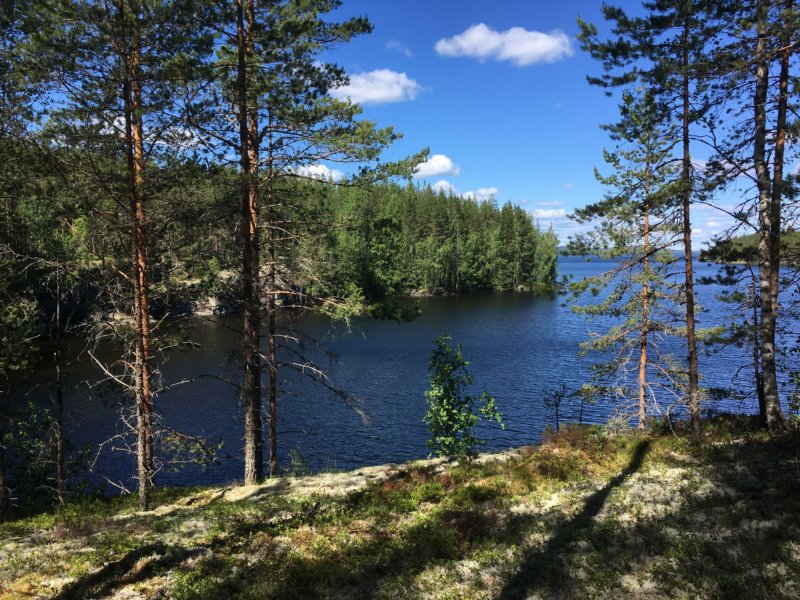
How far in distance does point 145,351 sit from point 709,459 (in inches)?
519

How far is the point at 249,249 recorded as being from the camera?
11992 mm

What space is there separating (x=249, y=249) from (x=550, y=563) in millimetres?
9079

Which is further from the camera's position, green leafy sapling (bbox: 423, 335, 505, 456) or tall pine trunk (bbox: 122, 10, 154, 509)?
green leafy sapling (bbox: 423, 335, 505, 456)

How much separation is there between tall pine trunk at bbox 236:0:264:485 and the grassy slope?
1859 millimetres

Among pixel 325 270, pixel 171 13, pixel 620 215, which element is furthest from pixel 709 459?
pixel 171 13

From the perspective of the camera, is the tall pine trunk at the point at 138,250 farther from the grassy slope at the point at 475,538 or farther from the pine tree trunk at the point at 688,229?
the pine tree trunk at the point at 688,229

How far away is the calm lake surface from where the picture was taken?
23953mm

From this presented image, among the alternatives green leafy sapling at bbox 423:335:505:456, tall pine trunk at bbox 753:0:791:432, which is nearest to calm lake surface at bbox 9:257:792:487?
green leafy sapling at bbox 423:335:505:456

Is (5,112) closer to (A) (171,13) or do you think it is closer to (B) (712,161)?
(A) (171,13)

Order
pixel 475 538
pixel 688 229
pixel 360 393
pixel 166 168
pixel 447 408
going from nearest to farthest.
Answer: pixel 475 538, pixel 166 168, pixel 688 229, pixel 447 408, pixel 360 393

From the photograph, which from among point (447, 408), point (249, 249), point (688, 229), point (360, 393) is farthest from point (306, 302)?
point (360, 393)

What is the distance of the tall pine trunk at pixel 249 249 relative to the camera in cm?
1122

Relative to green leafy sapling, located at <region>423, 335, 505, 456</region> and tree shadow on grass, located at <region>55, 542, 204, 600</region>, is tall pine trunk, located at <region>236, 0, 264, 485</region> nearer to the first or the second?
tree shadow on grass, located at <region>55, 542, 204, 600</region>

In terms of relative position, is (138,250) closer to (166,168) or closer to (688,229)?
(166,168)
